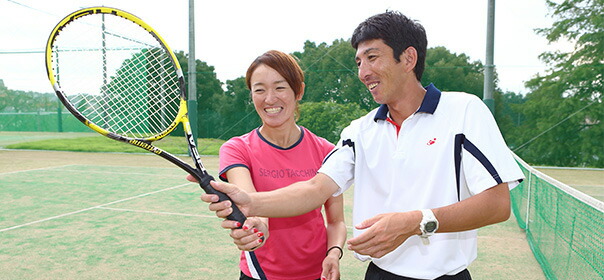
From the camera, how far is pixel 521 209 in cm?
623

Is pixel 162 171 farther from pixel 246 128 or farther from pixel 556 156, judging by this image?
pixel 556 156

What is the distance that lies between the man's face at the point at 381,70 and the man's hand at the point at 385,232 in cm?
45

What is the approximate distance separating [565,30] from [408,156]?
16.8 metres

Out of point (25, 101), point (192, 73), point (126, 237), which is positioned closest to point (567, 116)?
point (192, 73)

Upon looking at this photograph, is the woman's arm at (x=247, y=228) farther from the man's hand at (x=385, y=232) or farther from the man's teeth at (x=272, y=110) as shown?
the man's hand at (x=385, y=232)

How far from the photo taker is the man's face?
1.68 m

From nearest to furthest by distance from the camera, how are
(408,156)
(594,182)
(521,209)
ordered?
1. (408,156)
2. (521,209)
3. (594,182)

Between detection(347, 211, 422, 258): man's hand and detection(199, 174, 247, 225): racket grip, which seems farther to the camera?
detection(199, 174, 247, 225): racket grip

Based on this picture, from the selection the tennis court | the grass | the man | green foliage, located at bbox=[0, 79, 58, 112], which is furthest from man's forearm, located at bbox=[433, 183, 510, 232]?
green foliage, located at bbox=[0, 79, 58, 112]

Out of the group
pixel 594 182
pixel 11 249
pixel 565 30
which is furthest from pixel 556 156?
pixel 11 249

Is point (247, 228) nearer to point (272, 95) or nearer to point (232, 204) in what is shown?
point (232, 204)

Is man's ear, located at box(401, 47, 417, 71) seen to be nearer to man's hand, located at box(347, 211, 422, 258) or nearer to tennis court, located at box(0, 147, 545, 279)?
man's hand, located at box(347, 211, 422, 258)

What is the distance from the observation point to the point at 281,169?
2.04m

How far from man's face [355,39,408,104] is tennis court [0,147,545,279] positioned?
8.50 ft
